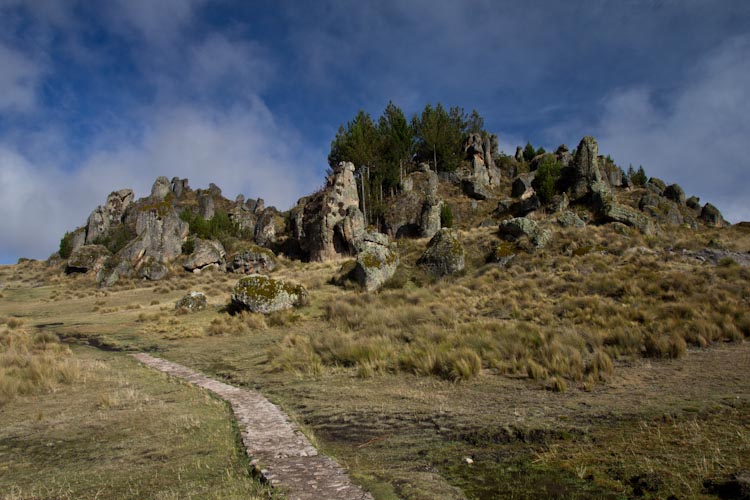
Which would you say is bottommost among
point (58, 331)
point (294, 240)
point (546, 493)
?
point (546, 493)

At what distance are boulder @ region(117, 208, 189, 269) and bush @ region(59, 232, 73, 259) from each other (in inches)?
808

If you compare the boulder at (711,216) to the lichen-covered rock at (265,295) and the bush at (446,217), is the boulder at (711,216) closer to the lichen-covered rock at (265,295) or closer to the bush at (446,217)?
the bush at (446,217)

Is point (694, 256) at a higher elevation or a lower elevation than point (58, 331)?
higher

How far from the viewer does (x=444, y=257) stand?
2750 centimetres

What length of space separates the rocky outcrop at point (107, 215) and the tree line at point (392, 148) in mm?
36889

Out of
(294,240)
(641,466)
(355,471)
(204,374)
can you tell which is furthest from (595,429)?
(294,240)

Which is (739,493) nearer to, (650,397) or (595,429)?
(595,429)

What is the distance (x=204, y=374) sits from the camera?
34.9 ft

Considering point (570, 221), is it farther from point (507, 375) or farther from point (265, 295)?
point (507, 375)

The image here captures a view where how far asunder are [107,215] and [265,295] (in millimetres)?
59427

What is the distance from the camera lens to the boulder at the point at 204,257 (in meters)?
43.1

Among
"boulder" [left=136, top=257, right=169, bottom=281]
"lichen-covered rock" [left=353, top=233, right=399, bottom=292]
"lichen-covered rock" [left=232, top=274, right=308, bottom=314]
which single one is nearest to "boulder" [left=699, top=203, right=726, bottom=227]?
"lichen-covered rock" [left=353, top=233, right=399, bottom=292]

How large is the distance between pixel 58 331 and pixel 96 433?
16.7m

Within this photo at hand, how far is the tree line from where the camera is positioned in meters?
54.2
